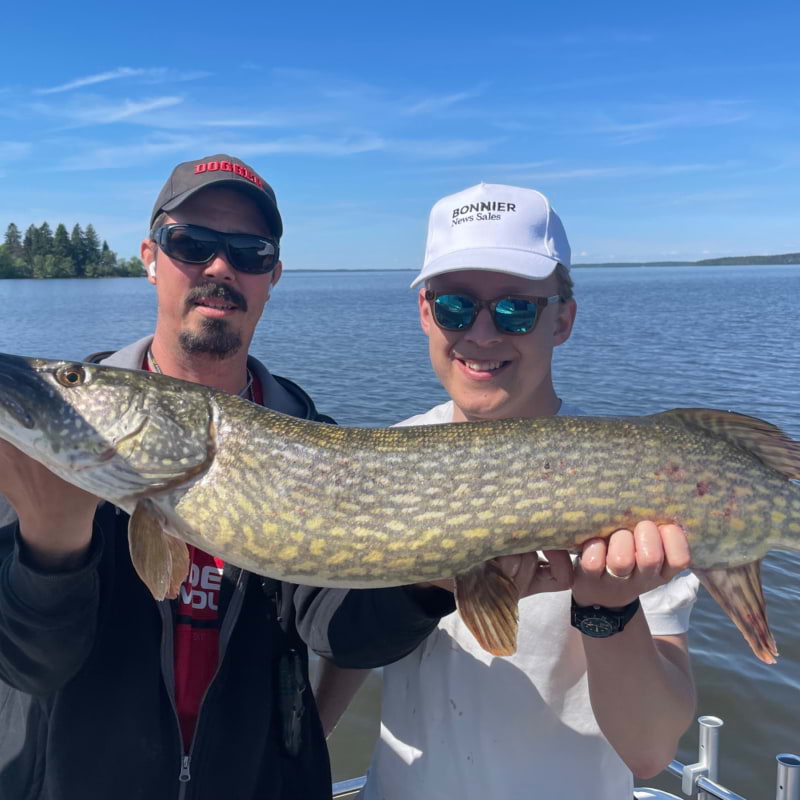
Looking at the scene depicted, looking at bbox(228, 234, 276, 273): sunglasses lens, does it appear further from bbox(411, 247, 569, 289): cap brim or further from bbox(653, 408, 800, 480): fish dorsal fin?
bbox(653, 408, 800, 480): fish dorsal fin

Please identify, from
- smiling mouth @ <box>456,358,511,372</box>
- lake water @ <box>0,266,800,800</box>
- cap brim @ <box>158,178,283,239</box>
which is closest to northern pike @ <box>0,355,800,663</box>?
smiling mouth @ <box>456,358,511,372</box>

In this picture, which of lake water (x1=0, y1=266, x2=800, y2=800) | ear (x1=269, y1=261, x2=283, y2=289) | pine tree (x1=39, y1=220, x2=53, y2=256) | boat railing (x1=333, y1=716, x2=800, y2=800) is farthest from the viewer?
pine tree (x1=39, y1=220, x2=53, y2=256)

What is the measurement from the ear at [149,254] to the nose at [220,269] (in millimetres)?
306

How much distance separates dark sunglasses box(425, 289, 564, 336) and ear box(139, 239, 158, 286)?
1293 millimetres

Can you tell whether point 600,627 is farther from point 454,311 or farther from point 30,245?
point 30,245

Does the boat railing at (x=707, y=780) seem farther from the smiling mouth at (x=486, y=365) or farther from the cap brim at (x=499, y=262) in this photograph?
the cap brim at (x=499, y=262)

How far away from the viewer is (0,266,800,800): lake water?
458 cm

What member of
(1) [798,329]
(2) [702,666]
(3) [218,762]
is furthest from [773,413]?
(1) [798,329]

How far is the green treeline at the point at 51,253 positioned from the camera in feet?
287

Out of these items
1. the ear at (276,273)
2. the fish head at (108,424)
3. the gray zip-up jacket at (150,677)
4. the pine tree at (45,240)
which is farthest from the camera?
the pine tree at (45,240)

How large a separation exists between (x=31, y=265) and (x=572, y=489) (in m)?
102

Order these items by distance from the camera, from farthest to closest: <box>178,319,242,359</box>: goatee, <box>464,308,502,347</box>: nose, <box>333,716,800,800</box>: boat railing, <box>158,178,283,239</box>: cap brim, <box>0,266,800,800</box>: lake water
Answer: <box>0,266,800,800</box>: lake water
<box>158,178,283,239</box>: cap brim
<box>178,319,242,359</box>: goatee
<box>333,716,800,800</box>: boat railing
<box>464,308,502,347</box>: nose

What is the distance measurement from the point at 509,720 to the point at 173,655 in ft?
3.44

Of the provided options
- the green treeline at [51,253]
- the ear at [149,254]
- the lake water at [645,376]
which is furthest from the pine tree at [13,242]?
the ear at [149,254]
